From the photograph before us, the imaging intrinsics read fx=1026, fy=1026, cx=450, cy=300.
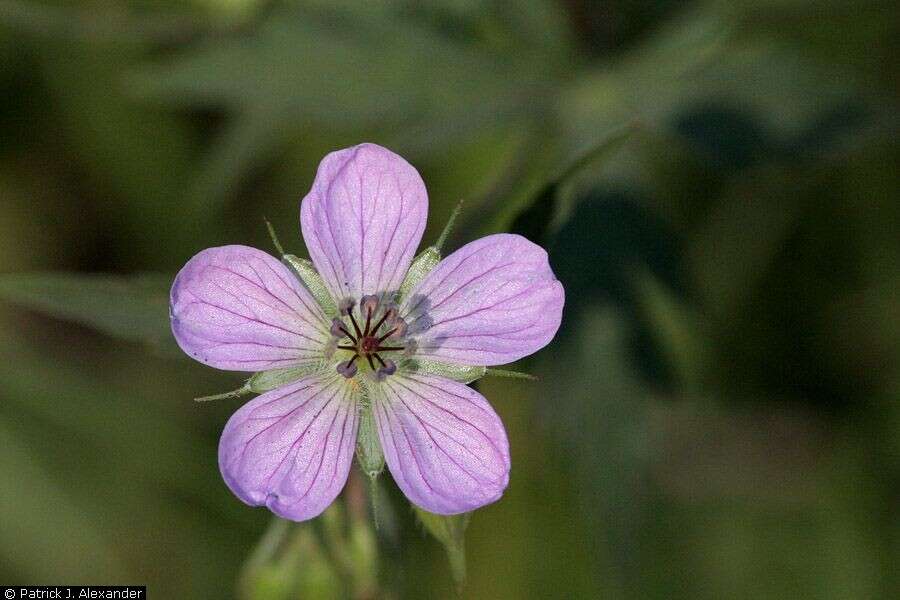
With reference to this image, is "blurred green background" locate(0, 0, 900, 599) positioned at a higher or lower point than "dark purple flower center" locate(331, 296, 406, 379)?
higher

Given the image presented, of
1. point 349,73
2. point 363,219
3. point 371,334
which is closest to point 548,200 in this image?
point 363,219

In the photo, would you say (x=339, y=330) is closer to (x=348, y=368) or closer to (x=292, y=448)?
(x=348, y=368)

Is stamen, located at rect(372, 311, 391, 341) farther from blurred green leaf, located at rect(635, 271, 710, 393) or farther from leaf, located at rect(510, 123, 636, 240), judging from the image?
blurred green leaf, located at rect(635, 271, 710, 393)

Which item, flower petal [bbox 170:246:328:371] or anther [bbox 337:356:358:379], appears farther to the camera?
anther [bbox 337:356:358:379]

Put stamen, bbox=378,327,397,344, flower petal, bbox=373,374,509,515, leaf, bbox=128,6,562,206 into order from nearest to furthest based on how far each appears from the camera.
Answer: flower petal, bbox=373,374,509,515 → stamen, bbox=378,327,397,344 → leaf, bbox=128,6,562,206

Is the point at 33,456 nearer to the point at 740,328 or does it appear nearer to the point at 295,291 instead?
the point at 295,291

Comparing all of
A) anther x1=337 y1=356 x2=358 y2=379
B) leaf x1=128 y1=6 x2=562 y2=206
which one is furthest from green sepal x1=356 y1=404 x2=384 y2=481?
leaf x1=128 y1=6 x2=562 y2=206

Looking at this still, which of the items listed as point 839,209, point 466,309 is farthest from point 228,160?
point 839,209

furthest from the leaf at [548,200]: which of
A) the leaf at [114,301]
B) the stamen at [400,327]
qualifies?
the leaf at [114,301]
